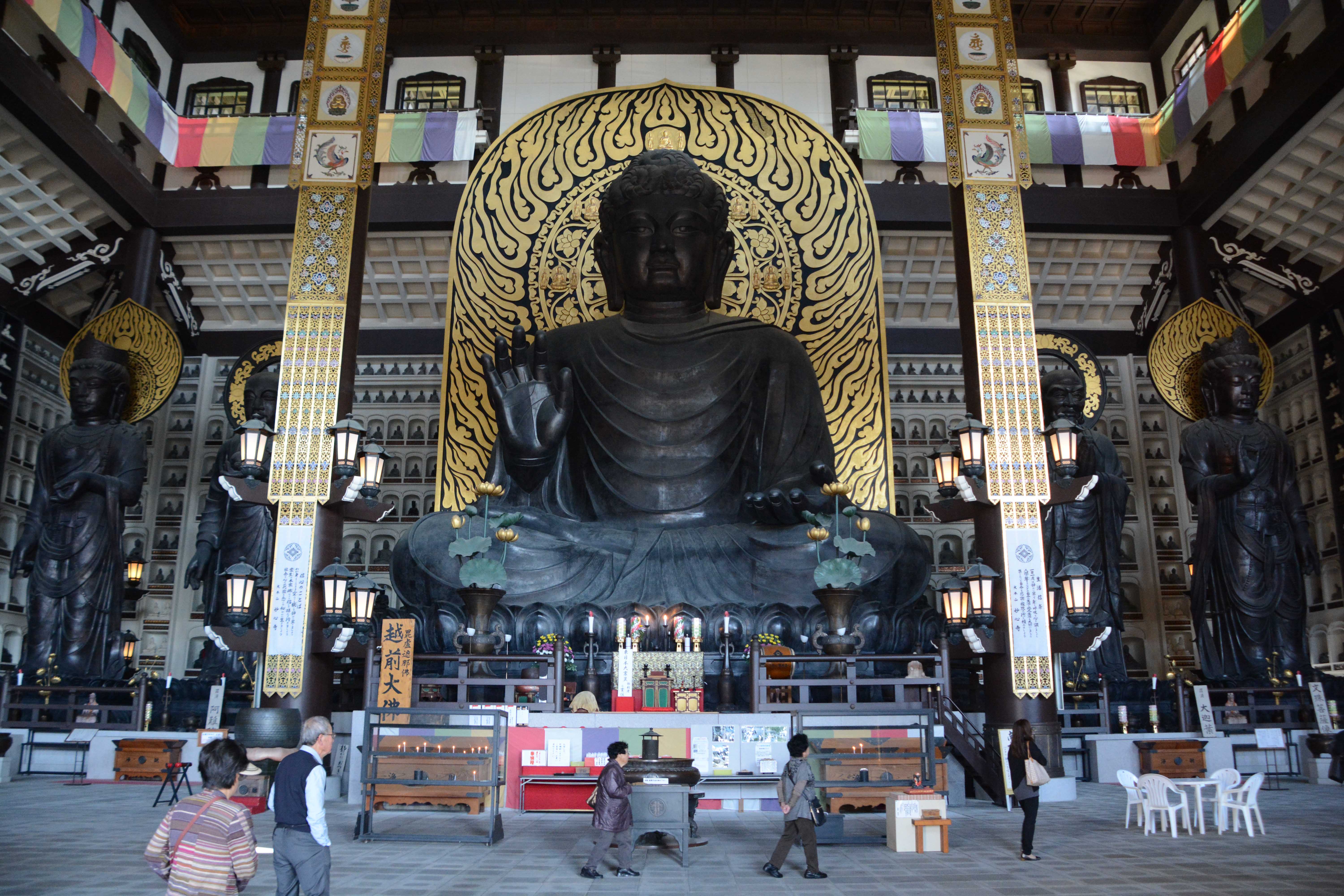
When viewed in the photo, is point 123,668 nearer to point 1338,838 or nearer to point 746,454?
point 746,454

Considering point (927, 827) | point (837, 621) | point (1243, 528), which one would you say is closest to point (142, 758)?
point (837, 621)

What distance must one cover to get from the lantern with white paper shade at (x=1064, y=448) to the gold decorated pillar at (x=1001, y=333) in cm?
12

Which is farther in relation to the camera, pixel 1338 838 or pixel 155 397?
pixel 155 397

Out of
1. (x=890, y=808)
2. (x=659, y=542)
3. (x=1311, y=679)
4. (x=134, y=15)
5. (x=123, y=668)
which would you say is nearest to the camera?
(x=890, y=808)

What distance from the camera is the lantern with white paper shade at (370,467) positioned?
7305 mm

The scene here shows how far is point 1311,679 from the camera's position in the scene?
9.73m

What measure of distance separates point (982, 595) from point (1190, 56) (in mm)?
10408

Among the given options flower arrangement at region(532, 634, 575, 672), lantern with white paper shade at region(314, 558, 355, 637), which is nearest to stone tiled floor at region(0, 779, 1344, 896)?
flower arrangement at region(532, 634, 575, 672)

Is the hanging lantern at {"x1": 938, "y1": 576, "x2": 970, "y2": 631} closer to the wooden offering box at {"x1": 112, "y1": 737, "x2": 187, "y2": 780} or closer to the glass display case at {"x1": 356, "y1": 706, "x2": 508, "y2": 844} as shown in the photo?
the glass display case at {"x1": 356, "y1": 706, "x2": 508, "y2": 844}

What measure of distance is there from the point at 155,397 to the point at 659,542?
6646 mm

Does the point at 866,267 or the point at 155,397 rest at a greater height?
the point at 866,267

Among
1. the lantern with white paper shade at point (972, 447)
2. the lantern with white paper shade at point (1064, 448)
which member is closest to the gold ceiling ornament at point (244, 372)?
the lantern with white paper shade at point (972, 447)

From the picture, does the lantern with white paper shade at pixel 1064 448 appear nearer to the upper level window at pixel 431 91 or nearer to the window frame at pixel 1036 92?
the window frame at pixel 1036 92

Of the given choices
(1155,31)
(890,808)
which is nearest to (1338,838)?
(890,808)
